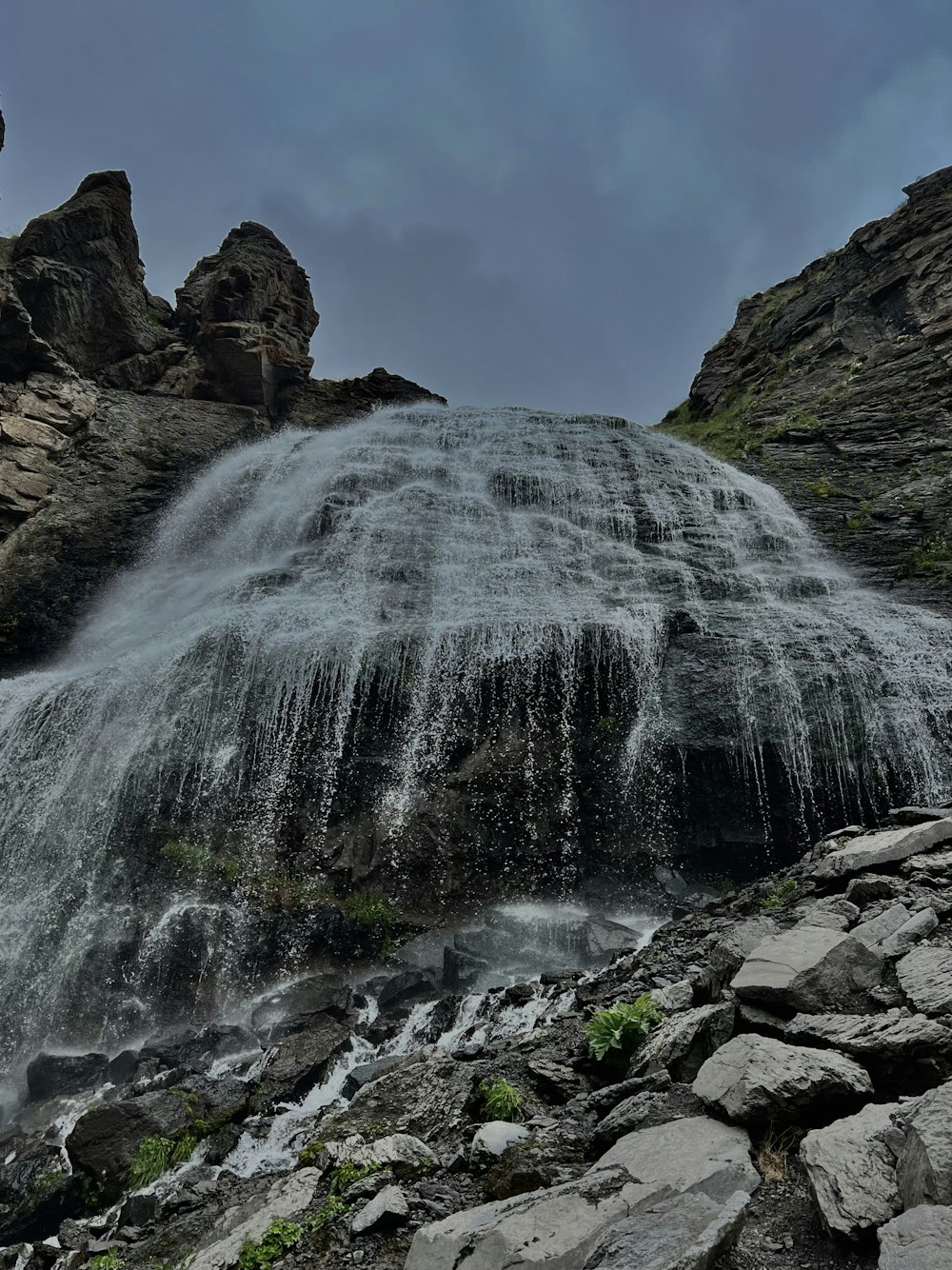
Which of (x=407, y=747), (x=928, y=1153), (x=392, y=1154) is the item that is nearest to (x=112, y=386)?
(x=407, y=747)

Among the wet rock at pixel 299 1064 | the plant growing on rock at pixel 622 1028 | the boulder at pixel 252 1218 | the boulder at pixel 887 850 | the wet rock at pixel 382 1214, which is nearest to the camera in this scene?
the wet rock at pixel 382 1214

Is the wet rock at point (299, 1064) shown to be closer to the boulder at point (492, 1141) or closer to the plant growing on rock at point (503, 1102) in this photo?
the plant growing on rock at point (503, 1102)

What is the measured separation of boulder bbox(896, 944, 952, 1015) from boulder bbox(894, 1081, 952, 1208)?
1.05 meters

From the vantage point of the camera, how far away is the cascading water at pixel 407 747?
13.1 meters

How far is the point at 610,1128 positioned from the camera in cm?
411

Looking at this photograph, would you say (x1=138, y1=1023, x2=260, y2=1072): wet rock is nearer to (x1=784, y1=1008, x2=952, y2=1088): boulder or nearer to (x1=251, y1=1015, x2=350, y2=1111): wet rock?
(x1=251, y1=1015, x2=350, y2=1111): wet rock

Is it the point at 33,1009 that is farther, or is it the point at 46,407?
the point at 46,407

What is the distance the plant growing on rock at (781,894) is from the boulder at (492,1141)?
4.04m

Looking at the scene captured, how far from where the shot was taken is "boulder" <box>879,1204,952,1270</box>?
213 centimetres

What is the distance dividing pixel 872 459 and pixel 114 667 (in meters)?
23.8

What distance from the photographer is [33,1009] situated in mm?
11805

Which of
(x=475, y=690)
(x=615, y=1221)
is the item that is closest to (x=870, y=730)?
(x=475, y=690)

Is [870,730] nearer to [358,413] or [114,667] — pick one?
[114,667]

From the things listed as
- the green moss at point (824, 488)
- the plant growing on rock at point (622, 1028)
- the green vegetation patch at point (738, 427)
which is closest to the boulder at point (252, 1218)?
the plant growing on rock at point (622, 1028)
